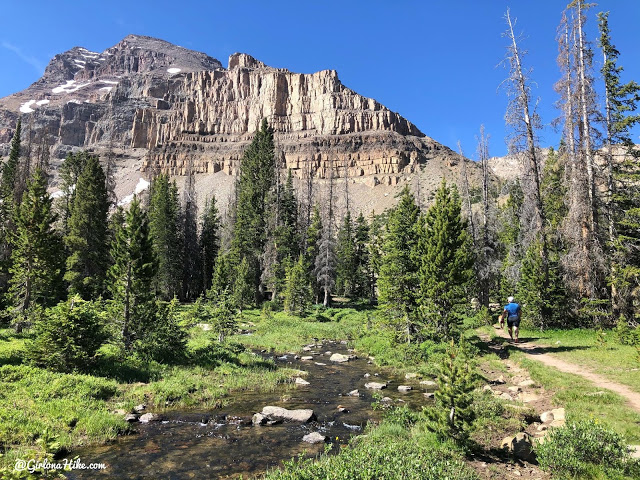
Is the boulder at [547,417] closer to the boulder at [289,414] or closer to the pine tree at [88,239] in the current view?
the boulder at [289,414]

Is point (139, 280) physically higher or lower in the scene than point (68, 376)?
higher

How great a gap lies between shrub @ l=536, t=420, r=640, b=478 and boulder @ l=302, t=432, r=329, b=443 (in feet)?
17.3

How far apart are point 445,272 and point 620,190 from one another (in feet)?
41.8

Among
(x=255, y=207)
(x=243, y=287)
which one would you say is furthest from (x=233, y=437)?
(x=255, y=207)

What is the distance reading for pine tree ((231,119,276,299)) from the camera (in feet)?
160

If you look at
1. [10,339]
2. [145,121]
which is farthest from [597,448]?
[145,121]

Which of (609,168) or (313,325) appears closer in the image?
(609,168)

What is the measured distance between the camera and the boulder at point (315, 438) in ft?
33.3

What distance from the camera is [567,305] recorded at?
74.7 ft

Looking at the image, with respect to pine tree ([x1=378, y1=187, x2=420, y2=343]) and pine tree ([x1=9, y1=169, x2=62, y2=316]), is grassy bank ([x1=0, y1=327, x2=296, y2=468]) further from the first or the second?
pine tree ([x1=378, y1=187, x2=420, y2=343])

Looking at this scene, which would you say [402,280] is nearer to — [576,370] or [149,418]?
[576,370]

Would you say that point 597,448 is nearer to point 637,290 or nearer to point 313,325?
point 637,290

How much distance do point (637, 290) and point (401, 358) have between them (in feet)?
42.7

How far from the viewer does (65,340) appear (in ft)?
49.9
